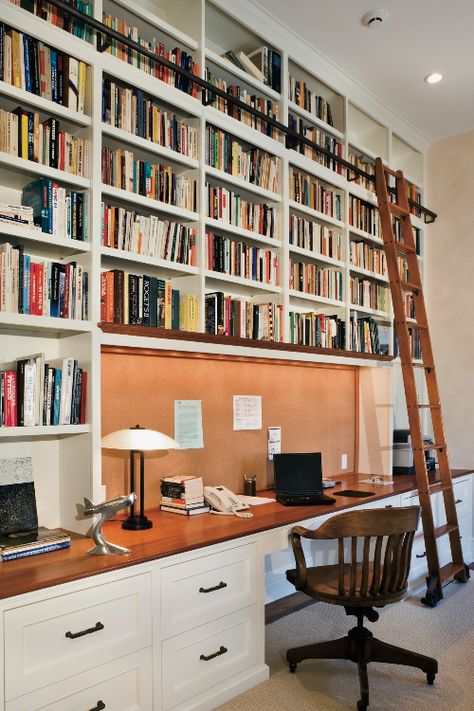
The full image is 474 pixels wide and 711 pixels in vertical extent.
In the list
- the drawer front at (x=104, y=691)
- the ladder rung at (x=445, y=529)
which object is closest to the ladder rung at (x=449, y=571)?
the ladder rung at (x=445, y=529)

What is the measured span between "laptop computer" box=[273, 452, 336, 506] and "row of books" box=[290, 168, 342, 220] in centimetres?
154

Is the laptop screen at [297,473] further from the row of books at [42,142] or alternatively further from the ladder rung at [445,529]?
the row of books at [42,142]

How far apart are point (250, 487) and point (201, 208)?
154 centimetres

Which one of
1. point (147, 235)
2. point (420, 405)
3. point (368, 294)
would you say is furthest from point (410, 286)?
point (147, 235)

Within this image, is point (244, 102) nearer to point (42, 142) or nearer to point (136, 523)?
point (42, 142)

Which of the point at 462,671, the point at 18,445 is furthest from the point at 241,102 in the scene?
the point at 462,671

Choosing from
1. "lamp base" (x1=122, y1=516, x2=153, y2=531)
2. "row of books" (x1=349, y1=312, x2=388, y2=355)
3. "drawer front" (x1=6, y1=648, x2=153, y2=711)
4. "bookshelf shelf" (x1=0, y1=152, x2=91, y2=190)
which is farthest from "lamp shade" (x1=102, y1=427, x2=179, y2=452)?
"row of books" (x1=349, y1=312, x2=388, y2=355)

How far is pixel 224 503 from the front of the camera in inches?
111

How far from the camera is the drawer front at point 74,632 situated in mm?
1759

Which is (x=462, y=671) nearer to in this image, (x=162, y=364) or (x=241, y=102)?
(x=162, y=364)

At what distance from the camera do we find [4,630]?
5.65 feet

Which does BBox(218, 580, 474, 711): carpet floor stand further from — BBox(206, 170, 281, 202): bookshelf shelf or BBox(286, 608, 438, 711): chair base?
BBox(206, 170, 281, 202): bookshelf shelf

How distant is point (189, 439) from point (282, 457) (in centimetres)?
58

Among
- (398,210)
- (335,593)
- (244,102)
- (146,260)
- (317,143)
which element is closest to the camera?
(335,593)
